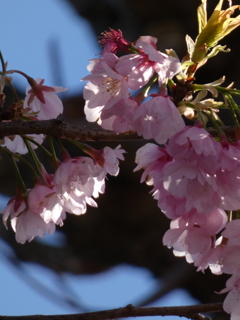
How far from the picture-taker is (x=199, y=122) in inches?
30.4

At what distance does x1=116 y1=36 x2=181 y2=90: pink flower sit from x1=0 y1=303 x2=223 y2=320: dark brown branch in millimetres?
348

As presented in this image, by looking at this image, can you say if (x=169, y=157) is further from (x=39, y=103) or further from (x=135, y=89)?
(x=39, y=103)

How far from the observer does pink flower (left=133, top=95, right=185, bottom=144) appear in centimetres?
73

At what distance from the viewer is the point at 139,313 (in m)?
0.80

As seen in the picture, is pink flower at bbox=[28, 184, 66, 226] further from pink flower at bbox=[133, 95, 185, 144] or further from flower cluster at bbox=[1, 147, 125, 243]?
pink flower at bbox=[133, 95, 185, 144]

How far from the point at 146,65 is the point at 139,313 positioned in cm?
39

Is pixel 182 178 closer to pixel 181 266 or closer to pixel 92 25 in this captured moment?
pixel 181 266

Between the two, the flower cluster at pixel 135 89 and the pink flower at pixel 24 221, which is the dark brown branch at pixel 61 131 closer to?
the flower cluster at pixel 135 89

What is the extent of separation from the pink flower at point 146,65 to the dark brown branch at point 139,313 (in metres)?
0.35

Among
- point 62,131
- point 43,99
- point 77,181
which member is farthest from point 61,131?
point 43,99

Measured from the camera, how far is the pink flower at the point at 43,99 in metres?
0.98

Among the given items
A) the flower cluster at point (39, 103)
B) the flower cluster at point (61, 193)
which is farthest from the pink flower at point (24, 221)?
the flower cluster at point (39, 103)

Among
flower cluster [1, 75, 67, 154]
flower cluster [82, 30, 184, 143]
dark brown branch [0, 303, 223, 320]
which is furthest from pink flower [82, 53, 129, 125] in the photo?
dark brown branch [0, 303, 223, 320]

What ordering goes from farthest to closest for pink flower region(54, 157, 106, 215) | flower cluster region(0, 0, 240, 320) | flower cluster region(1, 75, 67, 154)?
1. flower cluster region(1, 75, 67, 154)
2. pink flower region(54, 157, 106, 215)
3. flower cluster region(0, 0, 240, 320)
